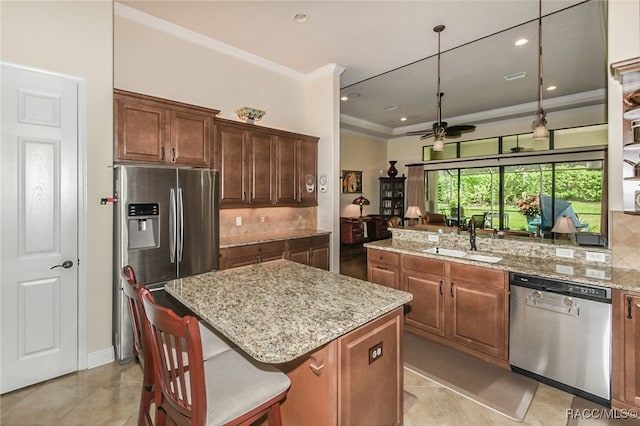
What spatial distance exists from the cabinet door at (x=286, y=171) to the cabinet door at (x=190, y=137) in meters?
1.11

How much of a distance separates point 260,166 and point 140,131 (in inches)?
58.6

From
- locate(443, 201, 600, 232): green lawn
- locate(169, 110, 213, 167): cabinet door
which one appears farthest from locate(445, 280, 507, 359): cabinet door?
locate(443, 201, 600, 232): green lawn

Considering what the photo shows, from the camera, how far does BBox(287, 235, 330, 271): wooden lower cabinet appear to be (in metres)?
4.15

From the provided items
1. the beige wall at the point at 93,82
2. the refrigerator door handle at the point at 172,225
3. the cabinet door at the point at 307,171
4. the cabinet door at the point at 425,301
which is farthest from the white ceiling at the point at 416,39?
the cabinet door at the point at 425,301

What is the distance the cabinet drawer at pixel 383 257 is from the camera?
339cm

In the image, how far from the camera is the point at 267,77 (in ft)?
14.9

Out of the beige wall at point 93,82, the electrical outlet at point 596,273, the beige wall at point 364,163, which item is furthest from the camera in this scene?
the beige wall at point 364,163

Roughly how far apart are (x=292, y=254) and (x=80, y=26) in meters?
3.16

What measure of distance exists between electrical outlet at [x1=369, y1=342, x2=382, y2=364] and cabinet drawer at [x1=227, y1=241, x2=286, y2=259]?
2.36 m

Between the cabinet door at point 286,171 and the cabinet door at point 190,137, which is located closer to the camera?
the cabinet door at point 190,137

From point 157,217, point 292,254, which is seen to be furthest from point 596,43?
point 157,217

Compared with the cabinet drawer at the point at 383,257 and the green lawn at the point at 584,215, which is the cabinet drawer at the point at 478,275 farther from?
the green lawn at the point at 584,215

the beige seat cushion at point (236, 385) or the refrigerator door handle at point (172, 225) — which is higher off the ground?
the refrigerator door handle at point (172, 225)

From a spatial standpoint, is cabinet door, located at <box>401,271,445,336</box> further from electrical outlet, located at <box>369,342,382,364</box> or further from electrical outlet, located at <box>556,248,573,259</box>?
electrical outlet, located at <box>369,342,382,364</box>
